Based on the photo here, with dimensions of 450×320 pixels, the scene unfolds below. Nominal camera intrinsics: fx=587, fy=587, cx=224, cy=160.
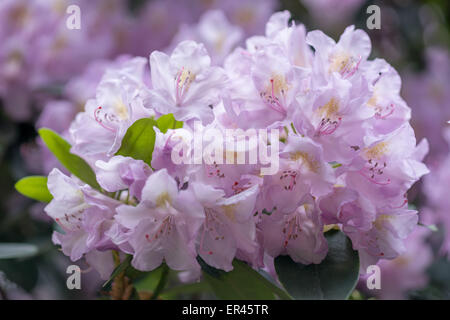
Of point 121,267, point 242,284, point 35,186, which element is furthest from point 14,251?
point 242,284

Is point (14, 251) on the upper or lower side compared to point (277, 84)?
lower

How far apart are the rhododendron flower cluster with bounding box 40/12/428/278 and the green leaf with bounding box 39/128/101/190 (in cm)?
6

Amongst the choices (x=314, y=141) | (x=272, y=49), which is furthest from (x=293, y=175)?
(x=272, y=49)

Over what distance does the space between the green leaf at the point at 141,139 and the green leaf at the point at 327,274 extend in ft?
0.71

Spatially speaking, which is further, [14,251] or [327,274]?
[14,251]

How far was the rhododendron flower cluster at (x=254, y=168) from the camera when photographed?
2.24ft

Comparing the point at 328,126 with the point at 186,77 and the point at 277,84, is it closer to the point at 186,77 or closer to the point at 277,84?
the point at 277,84

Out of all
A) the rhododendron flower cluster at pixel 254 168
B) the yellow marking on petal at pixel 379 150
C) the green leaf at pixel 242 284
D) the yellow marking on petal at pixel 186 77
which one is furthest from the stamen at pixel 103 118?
the yellow marking on petal at pixel 379 150

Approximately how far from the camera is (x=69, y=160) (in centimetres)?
85

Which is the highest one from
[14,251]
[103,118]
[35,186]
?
[103,118]

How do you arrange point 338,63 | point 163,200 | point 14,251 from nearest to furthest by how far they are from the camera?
point 163,200, point 338,63, point 14,251

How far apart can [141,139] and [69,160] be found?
0.18 m

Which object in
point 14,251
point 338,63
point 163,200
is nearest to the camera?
point 163,200

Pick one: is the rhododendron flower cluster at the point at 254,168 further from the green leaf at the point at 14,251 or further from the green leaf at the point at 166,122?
the green leaf at the point at 14,251
